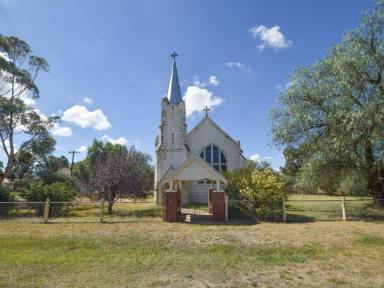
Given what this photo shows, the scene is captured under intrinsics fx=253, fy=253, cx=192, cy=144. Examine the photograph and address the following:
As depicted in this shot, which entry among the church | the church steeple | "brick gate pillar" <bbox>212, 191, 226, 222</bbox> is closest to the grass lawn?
"brick gate pillar" <bbox>212, 191, 226, 222</bbox>

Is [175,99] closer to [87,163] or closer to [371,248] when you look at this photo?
[371,248]

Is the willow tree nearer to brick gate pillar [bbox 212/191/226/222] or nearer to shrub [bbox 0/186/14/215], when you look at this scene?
brick gate pillar [bbox 212/191/226/222]

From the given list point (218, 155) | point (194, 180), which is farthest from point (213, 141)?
point (194, 180)

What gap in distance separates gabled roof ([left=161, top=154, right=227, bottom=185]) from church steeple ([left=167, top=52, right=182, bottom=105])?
1213 cm

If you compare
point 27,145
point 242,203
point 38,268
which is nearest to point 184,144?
point 242,203

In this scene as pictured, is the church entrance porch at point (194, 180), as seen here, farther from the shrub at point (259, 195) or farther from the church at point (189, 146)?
the church at point (189, 146)

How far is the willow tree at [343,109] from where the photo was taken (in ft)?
46.1

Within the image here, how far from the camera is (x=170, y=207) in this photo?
13.5 m

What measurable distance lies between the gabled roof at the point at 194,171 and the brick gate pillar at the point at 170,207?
1101 mm

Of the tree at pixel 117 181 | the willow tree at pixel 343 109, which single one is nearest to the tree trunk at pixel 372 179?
the willow tree at pixel 343 109

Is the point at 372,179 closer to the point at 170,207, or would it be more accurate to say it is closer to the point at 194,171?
the point at 194,171

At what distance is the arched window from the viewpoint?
2486cm

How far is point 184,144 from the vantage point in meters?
24.0

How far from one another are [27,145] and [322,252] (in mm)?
24997
